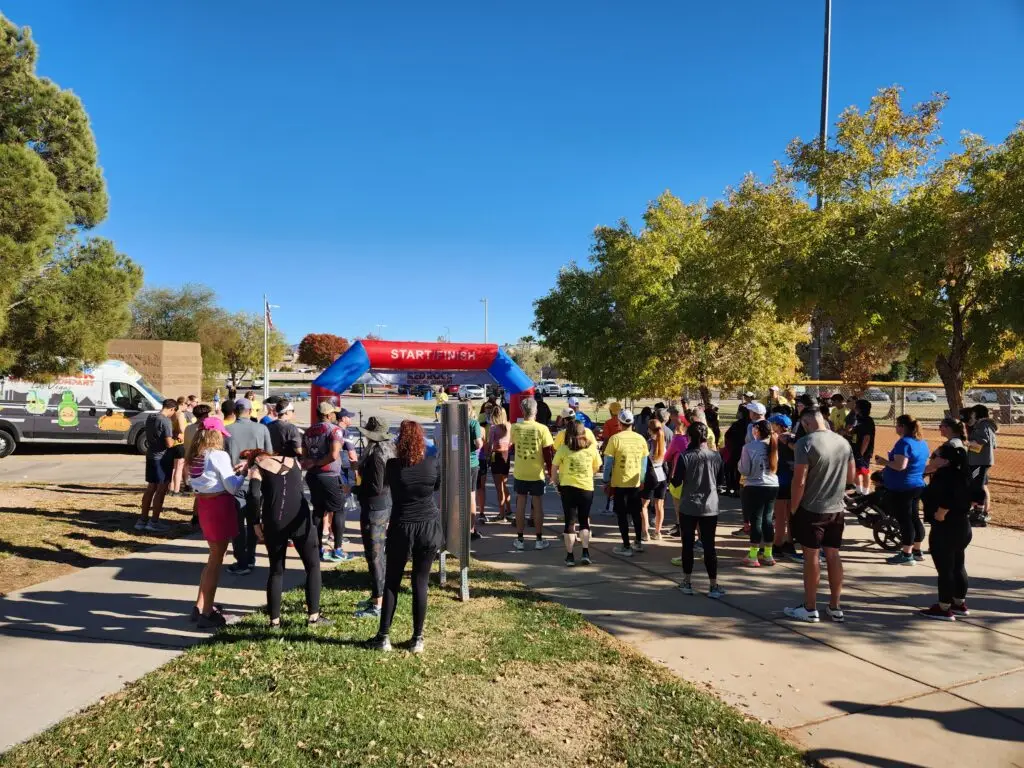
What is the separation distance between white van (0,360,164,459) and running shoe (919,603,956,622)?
655 inches

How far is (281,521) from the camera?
16.5 feet

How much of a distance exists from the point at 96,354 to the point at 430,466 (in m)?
7.13

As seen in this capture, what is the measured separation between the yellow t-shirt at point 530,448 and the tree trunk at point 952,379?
7152mm

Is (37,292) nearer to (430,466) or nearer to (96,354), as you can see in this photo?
(96,354)

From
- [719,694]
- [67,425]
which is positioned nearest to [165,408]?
[719,694]

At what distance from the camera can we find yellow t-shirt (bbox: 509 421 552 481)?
8070 mm

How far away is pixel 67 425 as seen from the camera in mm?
17000

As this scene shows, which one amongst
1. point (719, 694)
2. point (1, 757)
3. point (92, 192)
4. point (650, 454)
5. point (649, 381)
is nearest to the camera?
point (1, 757)

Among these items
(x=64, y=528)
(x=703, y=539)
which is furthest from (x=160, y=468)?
(x=703, y=539)

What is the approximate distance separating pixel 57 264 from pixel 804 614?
10412 mm

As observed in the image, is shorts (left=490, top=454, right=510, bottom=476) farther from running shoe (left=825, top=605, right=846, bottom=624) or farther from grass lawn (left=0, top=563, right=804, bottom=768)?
running shoe (left=825, top=605, right=846, bottom=624)

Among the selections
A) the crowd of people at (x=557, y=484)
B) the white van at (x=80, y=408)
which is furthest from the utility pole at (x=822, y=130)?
the white van at (x=80, y=408)

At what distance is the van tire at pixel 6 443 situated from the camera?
54.3ft

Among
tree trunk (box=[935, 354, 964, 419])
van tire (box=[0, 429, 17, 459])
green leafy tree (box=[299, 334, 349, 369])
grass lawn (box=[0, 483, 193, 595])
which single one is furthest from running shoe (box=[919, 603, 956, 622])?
green leafy tree (box=[299, 334, 349, 369])
